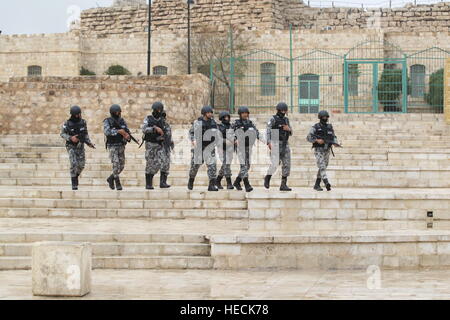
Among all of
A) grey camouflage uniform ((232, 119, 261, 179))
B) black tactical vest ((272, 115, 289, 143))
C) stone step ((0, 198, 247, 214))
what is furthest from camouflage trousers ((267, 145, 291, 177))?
stone step ((0, 198, 247, 214))

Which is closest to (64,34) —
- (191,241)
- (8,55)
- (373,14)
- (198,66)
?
(8,55)

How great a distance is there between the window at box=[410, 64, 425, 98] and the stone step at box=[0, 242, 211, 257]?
65.6 ft

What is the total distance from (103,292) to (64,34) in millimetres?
30989

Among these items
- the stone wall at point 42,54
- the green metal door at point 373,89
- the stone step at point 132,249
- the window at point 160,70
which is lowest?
the stone step at point 132,249

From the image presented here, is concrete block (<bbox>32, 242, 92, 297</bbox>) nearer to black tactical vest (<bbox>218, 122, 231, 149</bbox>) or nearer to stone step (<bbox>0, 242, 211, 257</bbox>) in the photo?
stone step (<bbox>0, 242, 211, 257</bbox>)

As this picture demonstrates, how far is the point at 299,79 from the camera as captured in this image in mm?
32844

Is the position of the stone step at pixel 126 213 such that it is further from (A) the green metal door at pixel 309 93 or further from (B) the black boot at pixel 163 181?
(A) the green metal door at pixel 309 93

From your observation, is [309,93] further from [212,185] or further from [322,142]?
[212,185]

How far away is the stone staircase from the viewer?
35.7 feet

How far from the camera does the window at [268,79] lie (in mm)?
33156

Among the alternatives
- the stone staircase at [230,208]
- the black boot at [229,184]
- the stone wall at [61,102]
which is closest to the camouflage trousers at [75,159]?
the stone staircase at [230,208]

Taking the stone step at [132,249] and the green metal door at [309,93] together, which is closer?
the stone step at [132,249]

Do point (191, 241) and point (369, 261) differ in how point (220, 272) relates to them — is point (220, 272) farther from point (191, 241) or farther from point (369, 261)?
point (369, 261)

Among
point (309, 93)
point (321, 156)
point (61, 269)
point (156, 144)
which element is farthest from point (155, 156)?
point (309, 93)
